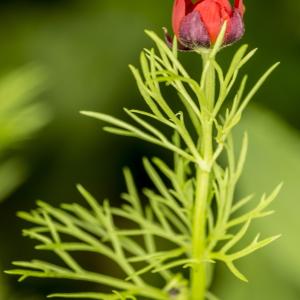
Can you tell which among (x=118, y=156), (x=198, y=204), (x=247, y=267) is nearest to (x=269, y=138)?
(x=247, y=267)

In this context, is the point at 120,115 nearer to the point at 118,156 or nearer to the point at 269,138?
the point at 118,156

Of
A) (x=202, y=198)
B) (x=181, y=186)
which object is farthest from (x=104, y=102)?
(x=202, y=198)

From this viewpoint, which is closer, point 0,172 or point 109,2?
point 0,172

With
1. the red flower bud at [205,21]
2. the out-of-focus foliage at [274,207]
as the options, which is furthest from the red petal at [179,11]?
the out-of-focus foliage at [274,207]

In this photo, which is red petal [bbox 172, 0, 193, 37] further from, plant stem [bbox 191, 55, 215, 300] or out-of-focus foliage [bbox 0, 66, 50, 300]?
out-of-focus foliage [bbox 0, 66, 50, 300]

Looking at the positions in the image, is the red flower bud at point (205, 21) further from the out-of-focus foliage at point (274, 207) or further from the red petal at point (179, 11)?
the out-of-focus foliage at point (274, 207)

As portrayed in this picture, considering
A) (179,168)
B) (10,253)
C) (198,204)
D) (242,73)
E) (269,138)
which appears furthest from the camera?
(242,73)
